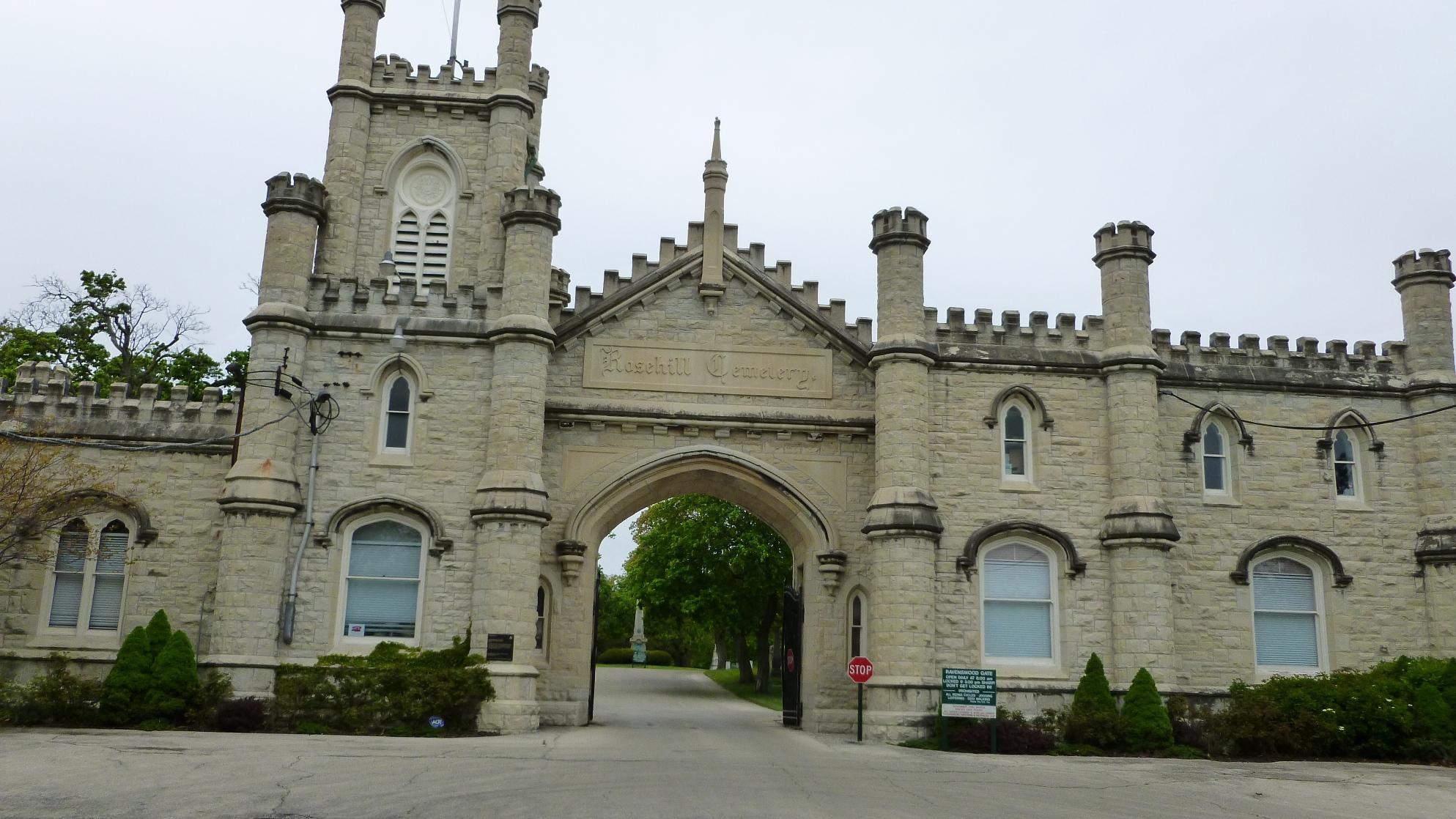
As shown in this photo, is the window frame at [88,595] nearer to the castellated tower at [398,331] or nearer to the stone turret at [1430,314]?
the castellated tower at [398,331]

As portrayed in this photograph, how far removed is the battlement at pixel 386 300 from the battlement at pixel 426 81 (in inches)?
166

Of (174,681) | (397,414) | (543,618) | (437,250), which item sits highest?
(437,250)

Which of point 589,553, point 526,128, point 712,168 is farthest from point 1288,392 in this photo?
point 526,128

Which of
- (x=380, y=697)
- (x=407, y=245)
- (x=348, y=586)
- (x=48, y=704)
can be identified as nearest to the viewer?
(x=48, y=704)

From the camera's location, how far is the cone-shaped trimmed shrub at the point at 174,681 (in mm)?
17906

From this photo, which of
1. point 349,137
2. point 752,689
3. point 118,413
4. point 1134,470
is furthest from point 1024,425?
point 752,689

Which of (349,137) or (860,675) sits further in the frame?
(349,137)

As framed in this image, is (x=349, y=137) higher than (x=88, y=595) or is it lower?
higher

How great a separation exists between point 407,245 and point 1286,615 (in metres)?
17.4

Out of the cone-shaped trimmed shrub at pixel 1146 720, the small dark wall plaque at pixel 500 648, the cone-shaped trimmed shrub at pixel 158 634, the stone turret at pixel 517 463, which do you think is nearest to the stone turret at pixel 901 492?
the cone-shaped trimmed shrub at pixel 1146 720

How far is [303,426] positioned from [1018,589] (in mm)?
12520

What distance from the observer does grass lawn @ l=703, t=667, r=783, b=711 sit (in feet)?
105

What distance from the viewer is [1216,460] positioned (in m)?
21.8

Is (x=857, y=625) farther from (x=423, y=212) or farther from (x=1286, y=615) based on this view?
(x=423, y=212)
